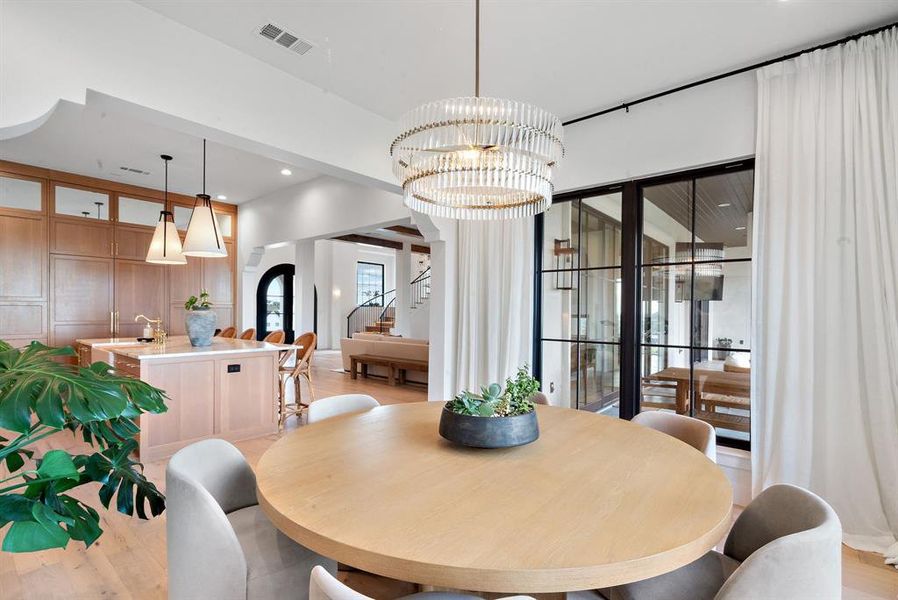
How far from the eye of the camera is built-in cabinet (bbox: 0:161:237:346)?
5742mm

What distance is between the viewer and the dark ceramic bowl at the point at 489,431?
1.64 m

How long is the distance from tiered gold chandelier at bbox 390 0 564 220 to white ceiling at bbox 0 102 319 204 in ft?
11.8

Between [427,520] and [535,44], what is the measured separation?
2772mm

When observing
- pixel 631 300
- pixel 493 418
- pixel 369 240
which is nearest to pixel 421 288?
pixel 369 240

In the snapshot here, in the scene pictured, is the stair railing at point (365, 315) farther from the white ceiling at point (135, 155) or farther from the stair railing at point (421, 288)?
the white ceiling at point (135, 155)

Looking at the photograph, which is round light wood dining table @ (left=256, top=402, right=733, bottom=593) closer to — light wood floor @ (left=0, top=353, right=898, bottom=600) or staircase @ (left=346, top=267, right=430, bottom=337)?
light wood floor @ (left=0, top=353, right=898, bottom=600)

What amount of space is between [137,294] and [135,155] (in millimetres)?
2420

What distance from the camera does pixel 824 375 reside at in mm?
2600

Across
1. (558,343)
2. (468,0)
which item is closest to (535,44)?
(468,0)

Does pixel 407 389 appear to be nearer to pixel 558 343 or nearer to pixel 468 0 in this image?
pixel 558 343

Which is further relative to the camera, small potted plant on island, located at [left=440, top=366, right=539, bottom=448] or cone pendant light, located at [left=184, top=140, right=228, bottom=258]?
cone pendant light, located at [left=184, top=140, right=228, bottom=258]

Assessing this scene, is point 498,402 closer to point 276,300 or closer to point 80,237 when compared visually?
point 80,237

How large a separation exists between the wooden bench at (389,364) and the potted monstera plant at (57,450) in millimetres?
5568

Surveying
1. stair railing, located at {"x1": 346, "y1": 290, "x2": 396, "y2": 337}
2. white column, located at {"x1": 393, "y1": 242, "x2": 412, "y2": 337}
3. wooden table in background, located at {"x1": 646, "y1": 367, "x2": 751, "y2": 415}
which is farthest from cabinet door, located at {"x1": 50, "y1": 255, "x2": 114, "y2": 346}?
stair railing, located at {"x1": 346, "y1": 290, "x2": 396, "y2": 337}
